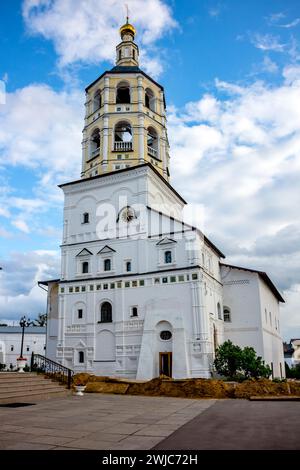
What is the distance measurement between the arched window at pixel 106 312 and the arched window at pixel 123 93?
16258mm

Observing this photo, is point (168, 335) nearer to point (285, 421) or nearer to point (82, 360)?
point (82, 360)

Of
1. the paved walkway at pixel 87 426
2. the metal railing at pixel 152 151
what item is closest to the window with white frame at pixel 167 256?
the metal railing at pixel 152 151

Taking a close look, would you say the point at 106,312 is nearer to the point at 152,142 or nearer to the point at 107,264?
the point at 107,264

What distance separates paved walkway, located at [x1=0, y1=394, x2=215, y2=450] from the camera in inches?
273

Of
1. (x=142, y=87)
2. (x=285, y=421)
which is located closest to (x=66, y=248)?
(x=142, y=87)

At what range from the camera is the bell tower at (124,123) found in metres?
28.8

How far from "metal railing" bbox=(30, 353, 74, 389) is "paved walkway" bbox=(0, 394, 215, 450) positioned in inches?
254

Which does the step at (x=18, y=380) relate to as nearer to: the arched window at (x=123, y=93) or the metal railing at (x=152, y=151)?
the metal railing at (x=152, y=151)

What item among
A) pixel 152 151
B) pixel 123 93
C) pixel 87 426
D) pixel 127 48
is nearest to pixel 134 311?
pixel 152 151

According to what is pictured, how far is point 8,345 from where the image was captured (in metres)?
66.1

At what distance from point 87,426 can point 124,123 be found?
977 inches

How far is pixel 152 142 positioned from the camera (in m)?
31.1

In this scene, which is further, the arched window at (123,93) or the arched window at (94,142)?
the arched window at (123,93)
